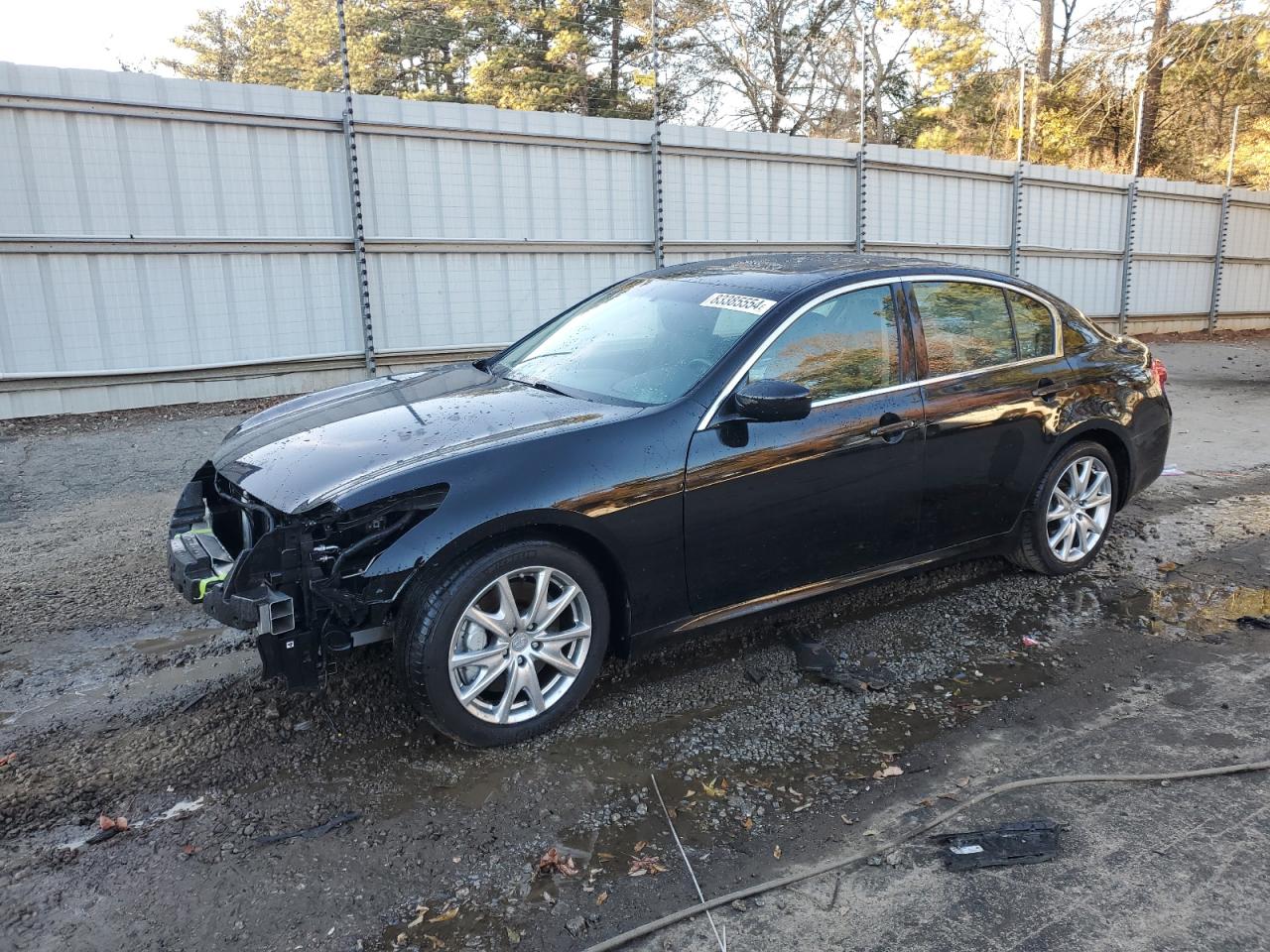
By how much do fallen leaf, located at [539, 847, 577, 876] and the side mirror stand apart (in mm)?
1697

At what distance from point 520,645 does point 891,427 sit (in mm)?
1838

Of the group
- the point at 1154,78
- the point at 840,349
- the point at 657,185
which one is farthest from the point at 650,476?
the point at 1154,78

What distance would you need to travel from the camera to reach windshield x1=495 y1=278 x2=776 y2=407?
3760 mm

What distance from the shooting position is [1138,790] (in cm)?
302

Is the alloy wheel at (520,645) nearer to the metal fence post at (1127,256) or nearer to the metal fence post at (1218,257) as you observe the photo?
the metal fence post at (1127,256)

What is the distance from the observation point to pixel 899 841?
9.09 feet

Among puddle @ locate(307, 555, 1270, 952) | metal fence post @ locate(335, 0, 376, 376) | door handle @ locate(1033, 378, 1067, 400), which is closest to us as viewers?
puddle @ locate(307, 555, 1270, 952)

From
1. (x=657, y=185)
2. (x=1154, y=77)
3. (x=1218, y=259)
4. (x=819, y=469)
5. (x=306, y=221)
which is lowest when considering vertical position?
(x=1218, y=259)

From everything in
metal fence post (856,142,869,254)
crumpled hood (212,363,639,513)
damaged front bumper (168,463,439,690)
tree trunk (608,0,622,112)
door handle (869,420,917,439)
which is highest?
tree trunk (608,0,622,112)

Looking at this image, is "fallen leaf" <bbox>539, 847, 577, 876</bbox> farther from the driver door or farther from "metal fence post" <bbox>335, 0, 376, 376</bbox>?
"metal fence post" <bbox>335, 0, 376, 376</bbox>

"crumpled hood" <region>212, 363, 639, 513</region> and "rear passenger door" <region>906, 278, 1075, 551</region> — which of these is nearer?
"crumpled hood" <region>212, 363, 639, 513</region>

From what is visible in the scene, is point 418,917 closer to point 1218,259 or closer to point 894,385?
point 894,385

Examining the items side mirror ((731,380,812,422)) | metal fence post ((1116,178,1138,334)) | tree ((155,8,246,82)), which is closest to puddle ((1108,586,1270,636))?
side mirror ((731,380,812,422))

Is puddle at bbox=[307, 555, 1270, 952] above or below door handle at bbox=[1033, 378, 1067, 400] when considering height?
below
